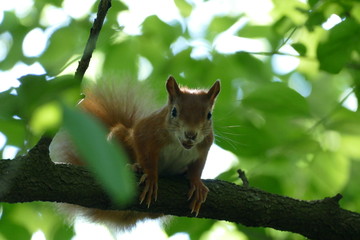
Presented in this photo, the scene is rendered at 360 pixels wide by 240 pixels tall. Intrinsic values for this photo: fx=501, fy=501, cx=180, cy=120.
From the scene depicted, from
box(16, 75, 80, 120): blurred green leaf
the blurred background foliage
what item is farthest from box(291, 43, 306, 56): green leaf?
box(16, 75, 80, 120): blurred green leaf

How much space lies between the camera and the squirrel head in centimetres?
371

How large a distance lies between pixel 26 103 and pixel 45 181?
1.65m

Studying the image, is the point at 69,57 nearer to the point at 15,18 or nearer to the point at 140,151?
the point at 15,18

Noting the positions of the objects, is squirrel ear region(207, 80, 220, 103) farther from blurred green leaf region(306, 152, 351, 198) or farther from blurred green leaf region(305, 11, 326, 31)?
blurred green leaf region(306, 152, 351, 198)

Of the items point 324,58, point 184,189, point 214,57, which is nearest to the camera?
point 324,58

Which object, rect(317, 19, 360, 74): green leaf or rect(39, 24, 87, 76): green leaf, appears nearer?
rect(317, 19, 360, 74): green leaf

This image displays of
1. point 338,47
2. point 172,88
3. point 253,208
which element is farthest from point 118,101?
point 338,47

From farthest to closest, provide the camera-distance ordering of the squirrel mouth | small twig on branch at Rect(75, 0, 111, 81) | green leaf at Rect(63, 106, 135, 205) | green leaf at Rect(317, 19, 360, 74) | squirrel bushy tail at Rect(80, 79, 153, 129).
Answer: squirrel bushy tail at Rect(80, 79, 153, 129)
the squirrel mouth
green leaf at Rect(317, 19, 360, 74)
small twig on branch at Rect(75, 0, 111, 81)
green leaf at Rect(63, 106, 135, 205)

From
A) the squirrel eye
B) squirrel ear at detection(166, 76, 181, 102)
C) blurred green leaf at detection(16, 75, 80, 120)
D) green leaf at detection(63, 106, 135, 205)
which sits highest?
green leaf at detection(63, 106, 135, 205)

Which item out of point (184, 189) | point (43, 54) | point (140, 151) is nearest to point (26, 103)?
point (43, 54)

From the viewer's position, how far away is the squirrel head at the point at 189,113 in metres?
3.71

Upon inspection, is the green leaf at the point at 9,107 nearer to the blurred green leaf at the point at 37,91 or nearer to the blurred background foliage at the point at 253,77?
the blurred green leaf at the point at 37,91

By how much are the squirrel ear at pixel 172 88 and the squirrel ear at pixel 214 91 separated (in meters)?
0.26

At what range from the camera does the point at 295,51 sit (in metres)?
3.19
